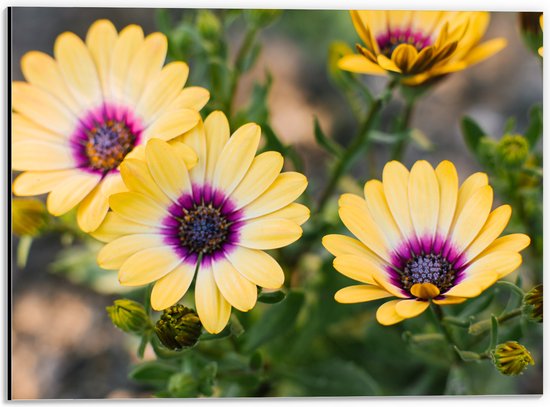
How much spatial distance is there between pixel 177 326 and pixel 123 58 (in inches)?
20.4

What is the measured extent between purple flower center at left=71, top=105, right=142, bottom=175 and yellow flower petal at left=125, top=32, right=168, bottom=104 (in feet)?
0.16

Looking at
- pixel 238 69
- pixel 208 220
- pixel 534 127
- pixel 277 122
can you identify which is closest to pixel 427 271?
pixel 208 220

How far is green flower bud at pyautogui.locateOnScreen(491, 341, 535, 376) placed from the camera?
3.85 feet

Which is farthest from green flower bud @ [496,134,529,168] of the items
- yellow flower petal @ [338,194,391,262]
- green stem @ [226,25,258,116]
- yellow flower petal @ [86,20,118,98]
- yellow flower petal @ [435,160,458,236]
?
yellow flower petal @ [86,20,118,98]

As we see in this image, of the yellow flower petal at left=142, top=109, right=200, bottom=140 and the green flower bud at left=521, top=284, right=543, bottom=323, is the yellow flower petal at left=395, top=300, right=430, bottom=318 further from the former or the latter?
the yellow flower petal at left=142, top=109, right=200, bottom=140

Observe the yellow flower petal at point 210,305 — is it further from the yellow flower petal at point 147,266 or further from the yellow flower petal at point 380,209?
the yellow flower petal at point 380,209

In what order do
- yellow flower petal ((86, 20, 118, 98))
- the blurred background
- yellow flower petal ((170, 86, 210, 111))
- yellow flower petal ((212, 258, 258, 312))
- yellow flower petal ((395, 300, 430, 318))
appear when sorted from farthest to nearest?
1. the blurred background
2. yellow flower petal ((86, 20, 118, 98))
3. yellow flower petal ((170, 86, 210, 111))
4. yellow flower petal ((212, 258, 258, 312))
5. yellow flower petal ((395, 300, 430, 318))

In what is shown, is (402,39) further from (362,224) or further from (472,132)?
(362,224)

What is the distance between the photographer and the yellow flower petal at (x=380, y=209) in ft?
4.05

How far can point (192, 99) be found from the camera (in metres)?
1.27

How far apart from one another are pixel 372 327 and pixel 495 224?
61cm

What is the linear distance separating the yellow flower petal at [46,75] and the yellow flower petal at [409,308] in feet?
2.41

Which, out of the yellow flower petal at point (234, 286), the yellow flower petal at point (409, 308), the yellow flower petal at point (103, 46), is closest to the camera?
the yellow flower petal at point (409, 308)

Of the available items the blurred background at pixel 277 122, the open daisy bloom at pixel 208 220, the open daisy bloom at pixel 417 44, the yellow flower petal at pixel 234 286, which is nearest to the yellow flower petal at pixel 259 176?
the open daisy bloom at pixel 208 220
